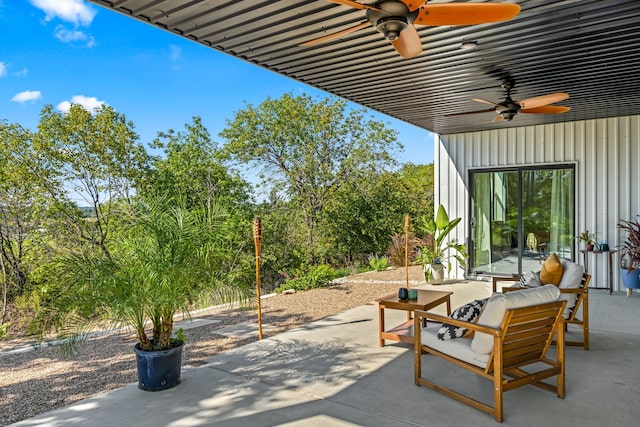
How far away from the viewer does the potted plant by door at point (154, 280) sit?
3.34 meters

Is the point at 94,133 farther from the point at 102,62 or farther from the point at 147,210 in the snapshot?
the point at 102,62

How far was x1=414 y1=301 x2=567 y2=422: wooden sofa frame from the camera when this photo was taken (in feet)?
9.55

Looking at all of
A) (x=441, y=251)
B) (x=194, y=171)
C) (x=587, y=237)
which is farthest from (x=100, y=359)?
(x=587, y=237)

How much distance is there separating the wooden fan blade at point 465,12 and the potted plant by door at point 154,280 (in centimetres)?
237

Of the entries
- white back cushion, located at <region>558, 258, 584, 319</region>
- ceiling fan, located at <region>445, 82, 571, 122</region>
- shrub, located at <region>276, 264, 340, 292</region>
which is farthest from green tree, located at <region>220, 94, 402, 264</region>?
white back cushion, located at <region>558, 258, 584, 319</region>

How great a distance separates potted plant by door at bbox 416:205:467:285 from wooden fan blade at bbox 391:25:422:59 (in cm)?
572

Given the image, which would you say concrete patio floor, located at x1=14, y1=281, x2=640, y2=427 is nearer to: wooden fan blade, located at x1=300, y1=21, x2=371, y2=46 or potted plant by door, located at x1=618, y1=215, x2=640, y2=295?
wooden fan blade, located at x1=300, y1=21, x2=371, y2=46

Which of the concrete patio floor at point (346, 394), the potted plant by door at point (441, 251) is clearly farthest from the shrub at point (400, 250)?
the concrete patio floor at point (346, 394)

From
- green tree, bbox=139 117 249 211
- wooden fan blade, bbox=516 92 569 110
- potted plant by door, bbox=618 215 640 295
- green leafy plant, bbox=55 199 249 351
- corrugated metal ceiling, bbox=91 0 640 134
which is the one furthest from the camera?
green tree, bbox=139 117 249 211

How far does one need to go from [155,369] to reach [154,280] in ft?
2.41

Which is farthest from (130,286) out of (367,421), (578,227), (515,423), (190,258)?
(578,227)

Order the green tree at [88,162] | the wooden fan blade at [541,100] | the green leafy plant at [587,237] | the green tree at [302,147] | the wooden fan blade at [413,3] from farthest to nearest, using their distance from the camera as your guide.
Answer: the green tree at [302,147], the green tree at [88,162], the green leafy plant at [587,237], the wooden fan blade at [541,100], the wooden fan blade at [413,3]

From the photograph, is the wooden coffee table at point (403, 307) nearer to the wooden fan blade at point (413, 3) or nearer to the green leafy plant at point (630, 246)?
the wooden fan blade at point (413, 3)

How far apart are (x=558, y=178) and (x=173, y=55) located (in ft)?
50.1
